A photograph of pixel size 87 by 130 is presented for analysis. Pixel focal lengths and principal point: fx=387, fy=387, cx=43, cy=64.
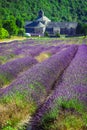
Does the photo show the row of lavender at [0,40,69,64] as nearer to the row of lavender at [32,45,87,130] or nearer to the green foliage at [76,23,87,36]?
the row of lavender at [32,45,87,130]

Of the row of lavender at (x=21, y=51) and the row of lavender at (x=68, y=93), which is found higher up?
the row of lavender at (x=68, y=93)

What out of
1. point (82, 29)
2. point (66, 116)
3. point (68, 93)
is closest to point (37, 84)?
point (68, 93)

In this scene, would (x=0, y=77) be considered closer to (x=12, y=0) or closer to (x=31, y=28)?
(x=31, y=28)

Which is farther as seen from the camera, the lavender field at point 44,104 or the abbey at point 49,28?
the abbey at point 49,28

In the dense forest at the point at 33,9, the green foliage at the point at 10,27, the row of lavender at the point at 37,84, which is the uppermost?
the dense forest at the point at 33,9

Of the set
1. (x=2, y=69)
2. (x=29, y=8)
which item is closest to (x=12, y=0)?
(x=29, y=8)

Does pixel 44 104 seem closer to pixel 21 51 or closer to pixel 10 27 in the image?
pixel 21 51

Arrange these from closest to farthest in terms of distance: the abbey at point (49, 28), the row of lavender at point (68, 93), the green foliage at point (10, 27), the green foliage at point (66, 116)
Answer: the green foliage at point (66, 116) → the row of lavender at point (68, 93) → the green foliage at point (10, 27) → the abbey at point (49, 28)

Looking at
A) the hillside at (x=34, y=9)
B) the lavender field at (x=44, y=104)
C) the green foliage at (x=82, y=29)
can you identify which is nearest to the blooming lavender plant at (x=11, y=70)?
the lavender field at (x=44, y=104)

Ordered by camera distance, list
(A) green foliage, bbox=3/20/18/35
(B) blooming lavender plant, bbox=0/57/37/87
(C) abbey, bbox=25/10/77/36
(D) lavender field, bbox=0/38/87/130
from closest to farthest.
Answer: (D) lavender field, bbox=0/38/87/130 → (B) blooming lavender plant, bbox=0/57/37/87 → (A) green foliage, bbox=3/20/18/35 → (C) abbey, bbox=25/10/77/36

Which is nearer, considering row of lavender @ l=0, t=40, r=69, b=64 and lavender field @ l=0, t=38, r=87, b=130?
lavender field @ l=0, t=38, r=87, b=130

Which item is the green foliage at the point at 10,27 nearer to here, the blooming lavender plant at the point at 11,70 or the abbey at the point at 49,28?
the abbey at the point at 49,28

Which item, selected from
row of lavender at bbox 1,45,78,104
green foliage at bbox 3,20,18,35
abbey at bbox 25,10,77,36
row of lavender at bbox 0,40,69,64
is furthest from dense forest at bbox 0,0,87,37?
row of lavender at bbox 1,45,78,104

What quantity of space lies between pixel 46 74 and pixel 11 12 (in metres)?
145
